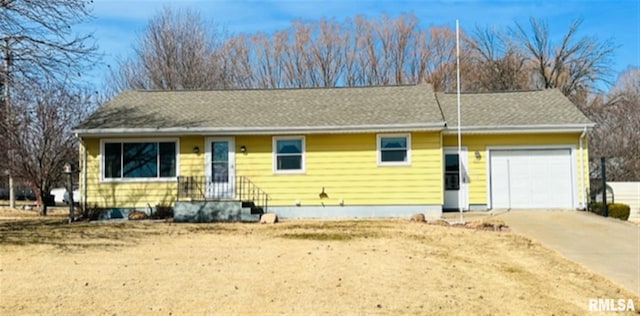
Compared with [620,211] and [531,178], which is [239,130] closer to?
[531,178]

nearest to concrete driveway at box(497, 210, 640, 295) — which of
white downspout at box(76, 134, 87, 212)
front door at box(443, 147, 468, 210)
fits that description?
front door at box(443, 147, 468, 210)

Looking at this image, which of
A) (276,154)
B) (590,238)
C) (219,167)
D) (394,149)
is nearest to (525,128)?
(394,149)

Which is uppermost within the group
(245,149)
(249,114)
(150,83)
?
(150,83)

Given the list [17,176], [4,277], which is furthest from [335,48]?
[4,277]

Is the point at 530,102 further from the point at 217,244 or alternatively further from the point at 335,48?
the point at 335,48

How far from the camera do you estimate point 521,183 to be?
52.2 ft

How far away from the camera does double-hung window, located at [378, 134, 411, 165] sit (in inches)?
595

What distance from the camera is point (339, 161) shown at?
50.3 ft

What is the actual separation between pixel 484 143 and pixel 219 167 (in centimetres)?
807

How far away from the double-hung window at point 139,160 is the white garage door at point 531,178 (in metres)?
9.77

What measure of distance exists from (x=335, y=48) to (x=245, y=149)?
59.6 feet

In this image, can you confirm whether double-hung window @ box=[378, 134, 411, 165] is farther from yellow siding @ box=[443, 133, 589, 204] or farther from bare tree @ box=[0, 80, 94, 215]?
bare tree @ box=[0, 80, 94, 215]

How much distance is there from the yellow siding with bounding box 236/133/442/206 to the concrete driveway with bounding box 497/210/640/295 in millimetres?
2471

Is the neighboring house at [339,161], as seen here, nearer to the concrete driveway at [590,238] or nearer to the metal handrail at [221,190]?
the metal handrail at [221,190]
